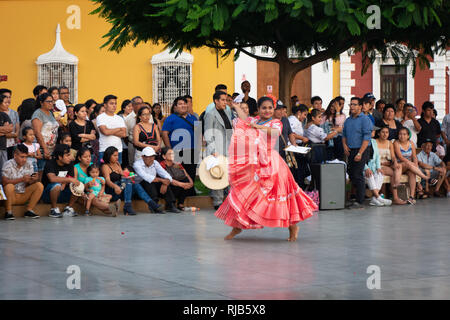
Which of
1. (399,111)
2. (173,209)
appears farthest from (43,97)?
(399,111)

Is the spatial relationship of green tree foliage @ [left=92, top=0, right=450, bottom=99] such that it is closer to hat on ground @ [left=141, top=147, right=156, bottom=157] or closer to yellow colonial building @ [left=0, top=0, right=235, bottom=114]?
hat on ground @ [left=141, top=147, right=156, bottom=157]

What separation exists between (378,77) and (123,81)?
8.59 meters

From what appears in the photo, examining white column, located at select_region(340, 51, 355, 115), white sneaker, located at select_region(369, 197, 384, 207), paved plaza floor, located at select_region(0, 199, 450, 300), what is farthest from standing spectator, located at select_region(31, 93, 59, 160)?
white column, located at select_region(340, 51, 355, 115)

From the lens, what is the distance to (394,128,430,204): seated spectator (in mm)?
15906

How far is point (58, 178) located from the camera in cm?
1310

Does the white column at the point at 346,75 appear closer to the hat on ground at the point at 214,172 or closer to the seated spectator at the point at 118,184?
the hat on ground at the point at 214,172

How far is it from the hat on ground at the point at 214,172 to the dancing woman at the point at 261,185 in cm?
350

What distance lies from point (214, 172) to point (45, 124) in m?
2.88

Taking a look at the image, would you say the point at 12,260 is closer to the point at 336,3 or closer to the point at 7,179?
the point at 7,179

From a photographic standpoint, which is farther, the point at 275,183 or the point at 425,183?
the point at 425,183

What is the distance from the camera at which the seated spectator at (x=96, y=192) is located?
13.3 metres

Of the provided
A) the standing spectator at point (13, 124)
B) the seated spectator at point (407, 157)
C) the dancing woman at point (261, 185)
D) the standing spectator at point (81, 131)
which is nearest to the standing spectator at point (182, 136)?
the standing spectator at point (81, 131)

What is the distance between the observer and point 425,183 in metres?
16.7
